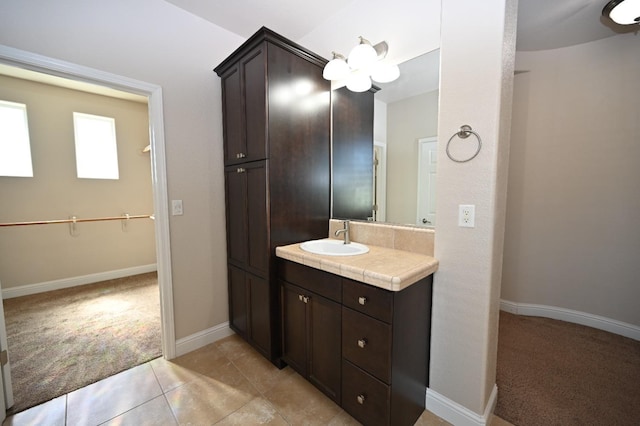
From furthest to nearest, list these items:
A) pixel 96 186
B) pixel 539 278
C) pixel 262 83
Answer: pixel 96 186 → pixel 539 278 → pixel 262 83

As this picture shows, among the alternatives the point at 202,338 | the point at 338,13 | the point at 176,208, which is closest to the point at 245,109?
the point at 176,208

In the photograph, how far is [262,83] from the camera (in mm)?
1668

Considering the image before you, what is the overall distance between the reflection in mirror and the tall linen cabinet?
0.44 metres

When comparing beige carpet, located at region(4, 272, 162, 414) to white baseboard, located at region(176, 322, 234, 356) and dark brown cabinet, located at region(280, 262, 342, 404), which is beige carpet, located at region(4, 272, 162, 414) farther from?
dark brown cabinet, located at region(280, 262, 342, 404)

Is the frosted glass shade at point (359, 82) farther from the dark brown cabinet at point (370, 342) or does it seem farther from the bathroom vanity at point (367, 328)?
the dark brown cabinet at point (370, 342)

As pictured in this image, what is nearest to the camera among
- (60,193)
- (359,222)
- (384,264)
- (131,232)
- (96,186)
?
(384,264)

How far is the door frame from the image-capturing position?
153cm

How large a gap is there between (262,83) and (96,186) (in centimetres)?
331

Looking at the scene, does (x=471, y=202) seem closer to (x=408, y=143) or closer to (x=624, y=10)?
(x=408, y=143)

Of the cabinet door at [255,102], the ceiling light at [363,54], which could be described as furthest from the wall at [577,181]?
the cabinet door at [255,102]

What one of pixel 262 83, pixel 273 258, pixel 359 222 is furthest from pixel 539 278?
pixel 262 83

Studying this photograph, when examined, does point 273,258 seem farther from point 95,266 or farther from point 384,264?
point 95,266

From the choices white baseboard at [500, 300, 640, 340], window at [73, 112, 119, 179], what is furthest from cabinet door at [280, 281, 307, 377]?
window at [73, 112, 119, 179]

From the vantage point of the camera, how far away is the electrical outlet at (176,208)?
1935 mm
